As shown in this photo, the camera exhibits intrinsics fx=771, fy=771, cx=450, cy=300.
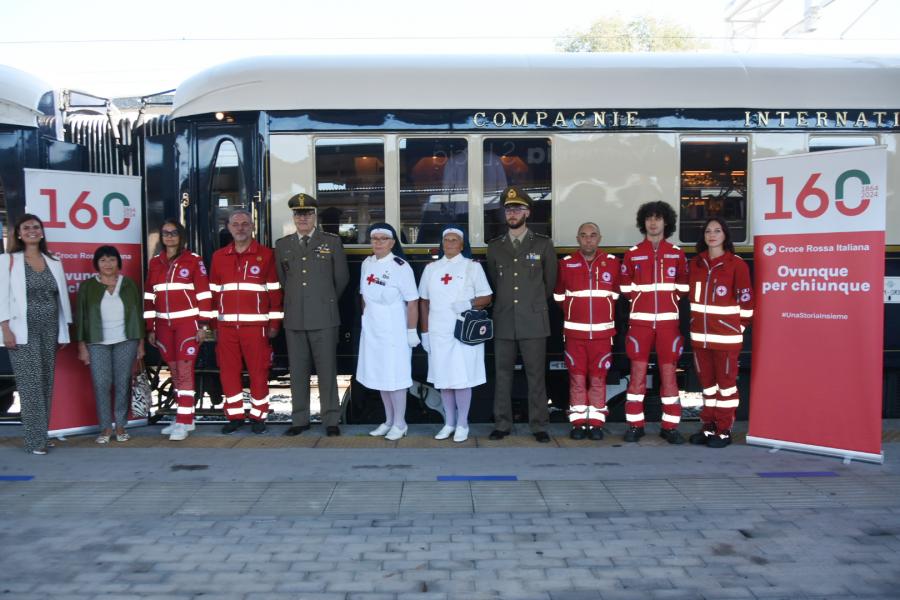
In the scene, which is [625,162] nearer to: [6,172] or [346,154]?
[346,154]

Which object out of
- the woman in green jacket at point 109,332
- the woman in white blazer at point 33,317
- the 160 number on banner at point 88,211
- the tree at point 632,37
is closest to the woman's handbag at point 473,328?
the woman in green jacket at point 109,332

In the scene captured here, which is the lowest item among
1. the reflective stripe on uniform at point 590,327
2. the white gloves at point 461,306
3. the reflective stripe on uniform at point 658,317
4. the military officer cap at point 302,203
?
the reflective stripe on uniform at point 590,327

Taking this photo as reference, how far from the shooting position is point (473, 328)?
6406 mm

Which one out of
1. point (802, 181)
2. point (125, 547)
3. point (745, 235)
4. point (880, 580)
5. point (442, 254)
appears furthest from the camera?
point (745, 235)

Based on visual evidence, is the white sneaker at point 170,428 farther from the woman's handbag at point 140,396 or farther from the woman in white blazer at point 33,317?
the woman in white blazer at point 33,317

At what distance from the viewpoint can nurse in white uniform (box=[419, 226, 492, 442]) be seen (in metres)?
6.39

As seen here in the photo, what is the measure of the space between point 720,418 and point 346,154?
3894mm

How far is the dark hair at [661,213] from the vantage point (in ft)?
20.6

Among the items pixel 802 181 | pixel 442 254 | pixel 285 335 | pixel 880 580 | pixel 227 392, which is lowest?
pixel 880 580

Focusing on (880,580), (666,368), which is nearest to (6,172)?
(666,368)

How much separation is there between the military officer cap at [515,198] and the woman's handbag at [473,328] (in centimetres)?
94

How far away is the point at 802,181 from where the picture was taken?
19.9 ft

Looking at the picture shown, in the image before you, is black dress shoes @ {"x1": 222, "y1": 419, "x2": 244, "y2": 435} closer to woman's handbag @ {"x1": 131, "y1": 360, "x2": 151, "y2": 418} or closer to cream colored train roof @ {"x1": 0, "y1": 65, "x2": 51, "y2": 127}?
woman's handbag @ {"x1": 131, "y1": 360, "x2": 151, "y2": 418}

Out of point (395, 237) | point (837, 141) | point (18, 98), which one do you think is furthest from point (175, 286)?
point (837, 141)
